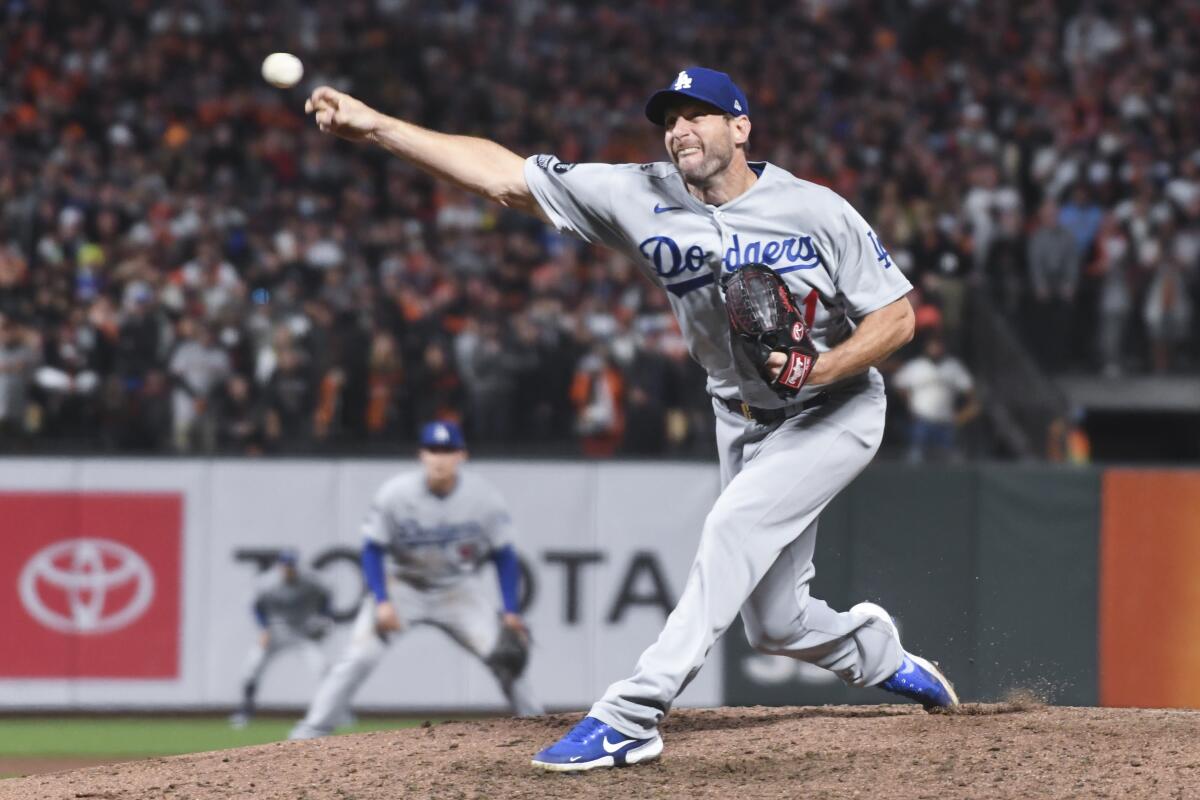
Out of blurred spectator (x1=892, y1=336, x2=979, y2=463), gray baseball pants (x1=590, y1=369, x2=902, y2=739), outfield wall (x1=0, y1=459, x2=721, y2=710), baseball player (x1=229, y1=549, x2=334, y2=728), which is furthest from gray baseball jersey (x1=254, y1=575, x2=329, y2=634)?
gray baseball pants (x1=590, y1=369, x2=902, y2=739)

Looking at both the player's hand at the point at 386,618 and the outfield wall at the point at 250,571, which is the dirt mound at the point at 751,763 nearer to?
the player's hand at the point at 386,618

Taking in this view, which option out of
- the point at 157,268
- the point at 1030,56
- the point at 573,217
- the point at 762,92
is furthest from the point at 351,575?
the point at 1030,56

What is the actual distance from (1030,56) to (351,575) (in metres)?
10.6

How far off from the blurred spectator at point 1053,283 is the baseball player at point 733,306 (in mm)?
9245

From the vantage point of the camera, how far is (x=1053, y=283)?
14305 millimetres

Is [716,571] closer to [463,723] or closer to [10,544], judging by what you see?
[463,723]

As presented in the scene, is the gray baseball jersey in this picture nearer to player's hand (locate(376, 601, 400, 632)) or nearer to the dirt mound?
player's hand (locate(376, 601, 400, 632))

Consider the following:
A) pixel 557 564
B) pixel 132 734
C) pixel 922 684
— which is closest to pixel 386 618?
pixel 557 564

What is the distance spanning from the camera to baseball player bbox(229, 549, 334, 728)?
36.3 feet

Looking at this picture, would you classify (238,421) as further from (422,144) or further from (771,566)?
(771,566)

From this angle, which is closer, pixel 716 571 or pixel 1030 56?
pixel 716 571

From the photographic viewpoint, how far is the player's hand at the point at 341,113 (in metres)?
5.00

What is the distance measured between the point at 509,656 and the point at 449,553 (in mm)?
708

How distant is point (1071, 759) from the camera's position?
502cm
